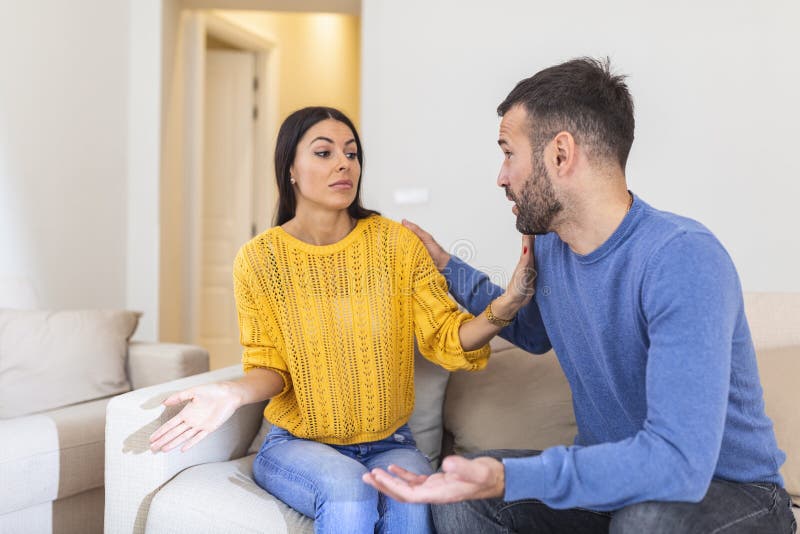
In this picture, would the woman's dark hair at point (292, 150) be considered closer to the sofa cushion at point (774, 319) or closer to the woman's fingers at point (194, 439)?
the woman's fingers at point (194, 439)

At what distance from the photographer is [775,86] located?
3240 mm

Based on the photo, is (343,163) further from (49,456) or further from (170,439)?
(49,456)

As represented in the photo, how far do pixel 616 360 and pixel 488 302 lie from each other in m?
0.50

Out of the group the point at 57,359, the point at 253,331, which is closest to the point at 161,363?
the point at 57,359

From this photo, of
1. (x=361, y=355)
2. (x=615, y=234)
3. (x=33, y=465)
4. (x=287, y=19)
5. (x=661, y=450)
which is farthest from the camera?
(x=287, y=19)

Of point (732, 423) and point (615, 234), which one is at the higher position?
point (615, 234)

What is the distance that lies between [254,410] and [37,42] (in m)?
2.20

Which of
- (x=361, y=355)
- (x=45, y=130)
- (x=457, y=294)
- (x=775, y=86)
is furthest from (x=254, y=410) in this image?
(x=775, y=86)

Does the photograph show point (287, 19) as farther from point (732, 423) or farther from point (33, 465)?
point (732, 423)

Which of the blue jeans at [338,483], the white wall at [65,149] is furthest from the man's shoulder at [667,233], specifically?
the white wall at [65,149]

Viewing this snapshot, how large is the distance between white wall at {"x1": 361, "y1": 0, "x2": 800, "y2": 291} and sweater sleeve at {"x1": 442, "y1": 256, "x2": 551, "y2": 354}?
1636 millimetres

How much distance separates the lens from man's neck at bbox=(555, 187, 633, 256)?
52.4 inches

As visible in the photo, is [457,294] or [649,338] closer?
[649,338]

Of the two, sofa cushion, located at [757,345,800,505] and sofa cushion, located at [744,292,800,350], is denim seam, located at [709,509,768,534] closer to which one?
sofa cushion, located at [757,345,800,505]
